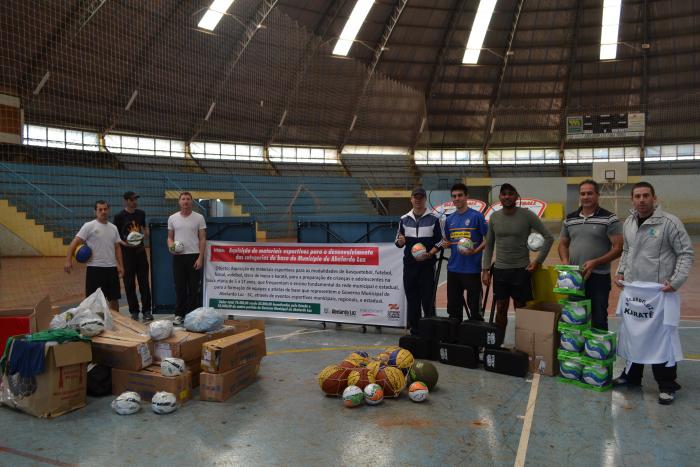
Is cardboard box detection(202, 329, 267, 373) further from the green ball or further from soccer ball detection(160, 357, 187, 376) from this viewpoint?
the green ball

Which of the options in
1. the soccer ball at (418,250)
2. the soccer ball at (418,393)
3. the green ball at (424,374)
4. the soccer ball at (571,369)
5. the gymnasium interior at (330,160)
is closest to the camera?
the gymnasium interior at (330,160)

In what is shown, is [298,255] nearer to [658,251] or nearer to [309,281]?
[309,281]

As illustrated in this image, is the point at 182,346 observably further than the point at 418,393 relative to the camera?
Yes

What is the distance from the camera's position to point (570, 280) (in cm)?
491

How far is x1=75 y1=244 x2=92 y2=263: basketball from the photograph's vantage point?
646 centimetres

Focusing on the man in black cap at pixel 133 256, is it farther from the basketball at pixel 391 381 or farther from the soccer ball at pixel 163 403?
the basketball at pixel 391 381

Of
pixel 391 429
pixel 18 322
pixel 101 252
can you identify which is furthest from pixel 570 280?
pixel 101 252

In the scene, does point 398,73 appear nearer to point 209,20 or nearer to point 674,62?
point 209,20

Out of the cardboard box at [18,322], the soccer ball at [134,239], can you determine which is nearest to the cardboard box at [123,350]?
the cardboard box at [18,322]

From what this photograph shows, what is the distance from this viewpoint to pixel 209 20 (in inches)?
946

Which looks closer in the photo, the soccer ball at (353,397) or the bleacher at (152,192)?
the soccer ball at (353,397)

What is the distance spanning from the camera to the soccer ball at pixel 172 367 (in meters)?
4.53

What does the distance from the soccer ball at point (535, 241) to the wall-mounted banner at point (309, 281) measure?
192 cm

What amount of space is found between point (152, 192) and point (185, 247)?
630 inches
